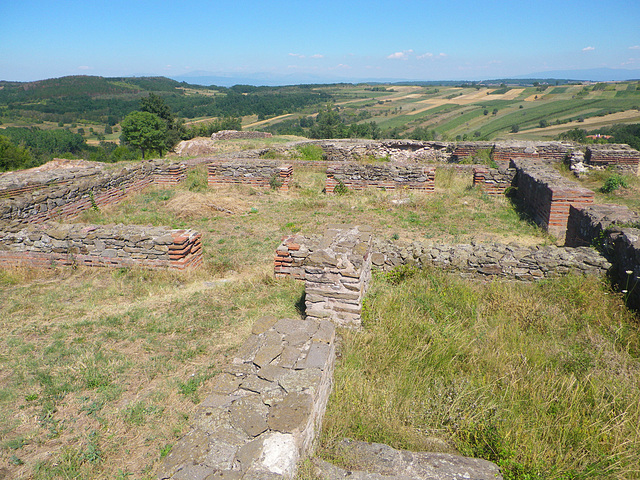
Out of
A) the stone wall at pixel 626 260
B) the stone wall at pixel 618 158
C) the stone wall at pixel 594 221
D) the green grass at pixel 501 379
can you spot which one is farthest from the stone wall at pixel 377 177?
the green grass at pixel 501 379

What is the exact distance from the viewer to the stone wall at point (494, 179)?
11.6m

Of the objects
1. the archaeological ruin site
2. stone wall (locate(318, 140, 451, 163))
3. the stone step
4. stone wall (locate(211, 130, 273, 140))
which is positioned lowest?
the stone step

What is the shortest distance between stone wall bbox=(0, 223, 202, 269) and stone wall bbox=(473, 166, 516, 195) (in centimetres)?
899

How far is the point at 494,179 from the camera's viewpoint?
1170 centimetres

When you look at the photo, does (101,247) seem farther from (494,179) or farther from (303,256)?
(494,179)

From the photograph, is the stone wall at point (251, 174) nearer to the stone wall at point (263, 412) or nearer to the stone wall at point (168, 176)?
the stone wall at point (168, 176)

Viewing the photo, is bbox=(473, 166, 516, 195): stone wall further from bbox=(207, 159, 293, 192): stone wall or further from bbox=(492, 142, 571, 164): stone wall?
bbox=(207, 159, 293, 192): stone wall

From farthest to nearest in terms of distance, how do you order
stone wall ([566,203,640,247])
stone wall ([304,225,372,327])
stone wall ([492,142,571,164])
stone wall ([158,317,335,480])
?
stone wall ([492,142,571,164])
stone wall ([566,203,640,247])
stone wall ([304,225,372,327])
stone wall ([158,317,335,480])

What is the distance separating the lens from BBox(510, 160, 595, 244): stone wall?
26.7 feet

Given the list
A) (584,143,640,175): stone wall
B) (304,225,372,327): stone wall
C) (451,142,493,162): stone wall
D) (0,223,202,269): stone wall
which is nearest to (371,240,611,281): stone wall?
(304,225,372,327): stone wall

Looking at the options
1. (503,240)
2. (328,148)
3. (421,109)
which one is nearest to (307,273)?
(503,240)

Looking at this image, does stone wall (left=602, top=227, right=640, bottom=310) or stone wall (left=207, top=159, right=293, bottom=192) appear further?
stone wall (left=207, top=159, right=293, bottom=192)

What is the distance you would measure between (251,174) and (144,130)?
A: 27.1 m

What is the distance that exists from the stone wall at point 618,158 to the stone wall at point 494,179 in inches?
184
